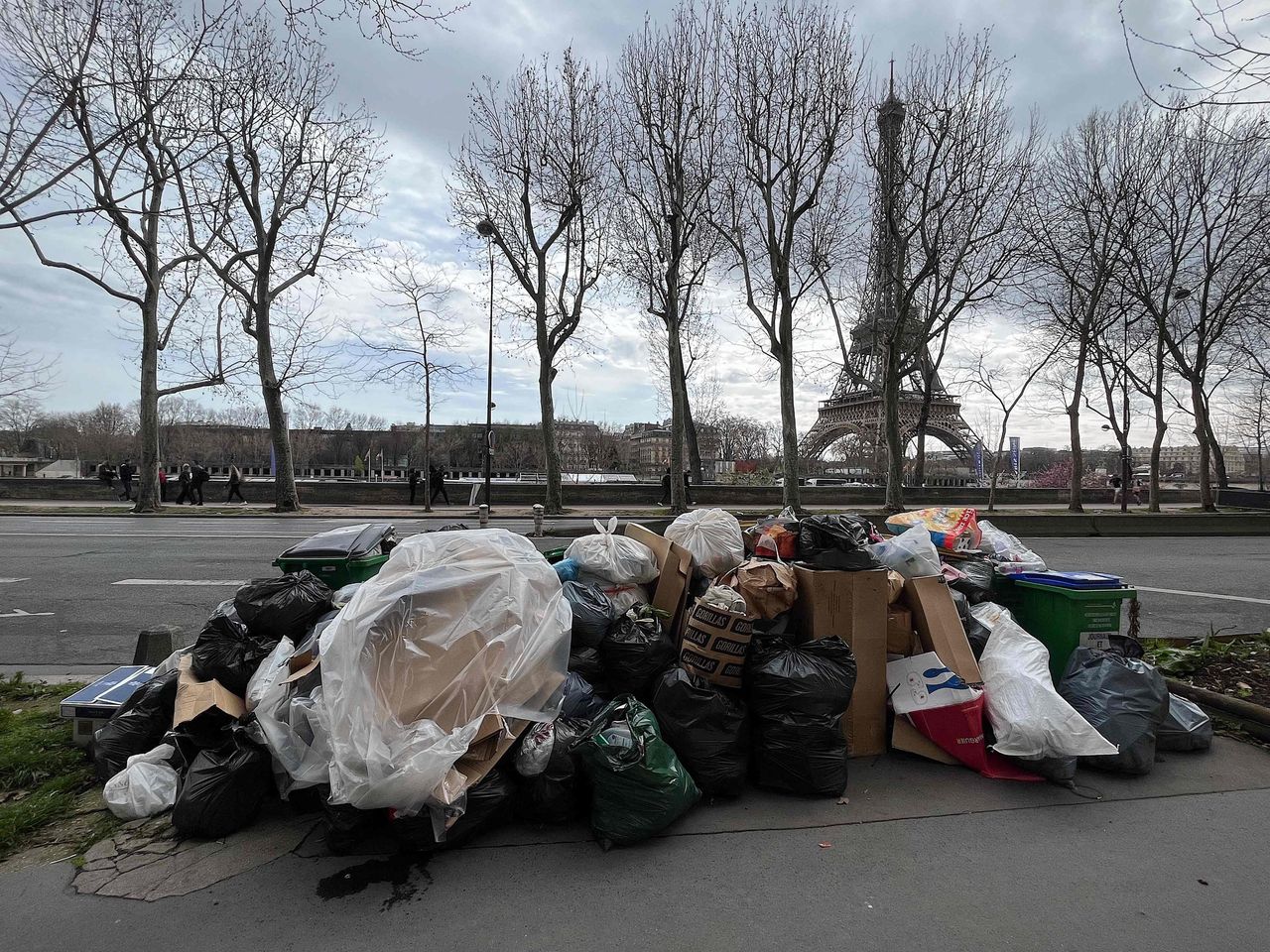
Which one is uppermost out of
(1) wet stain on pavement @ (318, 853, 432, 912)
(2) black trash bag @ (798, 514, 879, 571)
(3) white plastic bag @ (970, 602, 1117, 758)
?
(2) black trash bag @ (798, 514, 879, 571)

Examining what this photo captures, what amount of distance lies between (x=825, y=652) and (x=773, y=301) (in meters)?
16.6

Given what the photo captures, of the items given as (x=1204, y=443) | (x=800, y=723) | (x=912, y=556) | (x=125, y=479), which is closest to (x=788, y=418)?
(x=912, y=556)

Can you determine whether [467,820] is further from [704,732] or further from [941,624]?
[941,624]

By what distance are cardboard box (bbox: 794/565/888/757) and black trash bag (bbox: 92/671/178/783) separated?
10.6 ft

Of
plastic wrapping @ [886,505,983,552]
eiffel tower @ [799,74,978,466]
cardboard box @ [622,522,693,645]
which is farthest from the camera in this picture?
eiffel tower @ [799,74,978,466]

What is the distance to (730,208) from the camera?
701 inches

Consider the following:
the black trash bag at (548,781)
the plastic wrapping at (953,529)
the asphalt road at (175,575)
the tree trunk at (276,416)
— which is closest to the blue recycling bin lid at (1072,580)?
the plastic wrapping at (953,529)

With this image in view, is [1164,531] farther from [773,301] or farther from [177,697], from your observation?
[177,697]

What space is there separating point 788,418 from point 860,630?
14826 millimetres

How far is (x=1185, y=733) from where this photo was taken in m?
3.45

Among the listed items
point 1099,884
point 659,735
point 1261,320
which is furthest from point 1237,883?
point 1261,320

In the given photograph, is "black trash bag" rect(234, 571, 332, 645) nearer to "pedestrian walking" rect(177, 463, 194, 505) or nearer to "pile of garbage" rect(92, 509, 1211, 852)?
"pile of garbage" rect(92, 509, 1211, 852)

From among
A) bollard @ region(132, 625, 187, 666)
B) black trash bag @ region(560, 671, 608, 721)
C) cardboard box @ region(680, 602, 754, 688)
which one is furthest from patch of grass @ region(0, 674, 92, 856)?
cardboard box @ region(680, 602, 754, 688)

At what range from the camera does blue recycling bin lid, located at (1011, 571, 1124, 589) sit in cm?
388
